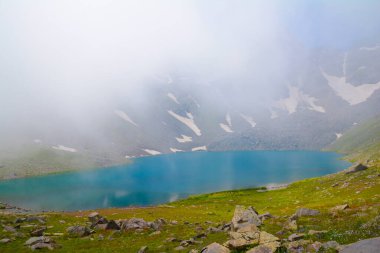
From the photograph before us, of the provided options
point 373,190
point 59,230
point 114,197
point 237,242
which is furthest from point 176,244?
point 114,197

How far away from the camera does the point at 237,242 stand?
20.5 m

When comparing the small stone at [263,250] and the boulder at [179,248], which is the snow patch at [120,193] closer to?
the boulder at [179,248]

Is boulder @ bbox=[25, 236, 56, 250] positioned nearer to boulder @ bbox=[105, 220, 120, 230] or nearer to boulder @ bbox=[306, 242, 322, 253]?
boulder @ bbox=[105, 220, 120, 230]

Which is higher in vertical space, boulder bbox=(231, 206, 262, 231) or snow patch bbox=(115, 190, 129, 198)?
snow patch bbox=(115, 190, 129, 198)

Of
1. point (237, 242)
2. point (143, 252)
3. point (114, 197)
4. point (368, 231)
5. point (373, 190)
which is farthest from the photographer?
point (114, 197)

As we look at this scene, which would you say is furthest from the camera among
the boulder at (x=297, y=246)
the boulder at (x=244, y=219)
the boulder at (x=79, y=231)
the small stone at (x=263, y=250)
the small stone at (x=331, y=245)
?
the boulder at (x=79, y=231)

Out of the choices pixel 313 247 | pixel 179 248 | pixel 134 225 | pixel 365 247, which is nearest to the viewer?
pixel 365 247

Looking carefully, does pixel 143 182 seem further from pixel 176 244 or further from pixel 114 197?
pixel 176 244

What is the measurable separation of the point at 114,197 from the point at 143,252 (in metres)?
113

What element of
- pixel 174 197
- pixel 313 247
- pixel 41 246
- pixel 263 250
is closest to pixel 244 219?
pixel 263 250

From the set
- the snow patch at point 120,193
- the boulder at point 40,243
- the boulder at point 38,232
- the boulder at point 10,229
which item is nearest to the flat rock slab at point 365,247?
the boulder at point 40,243

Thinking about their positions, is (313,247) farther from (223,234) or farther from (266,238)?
(223,234)

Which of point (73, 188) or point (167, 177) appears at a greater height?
point (167, 177)

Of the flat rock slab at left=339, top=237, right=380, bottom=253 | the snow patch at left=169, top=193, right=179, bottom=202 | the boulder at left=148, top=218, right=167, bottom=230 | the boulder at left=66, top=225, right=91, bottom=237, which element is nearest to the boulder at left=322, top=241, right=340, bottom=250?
the flat rock slab at left=339, top=237, right=380, bottom=253
